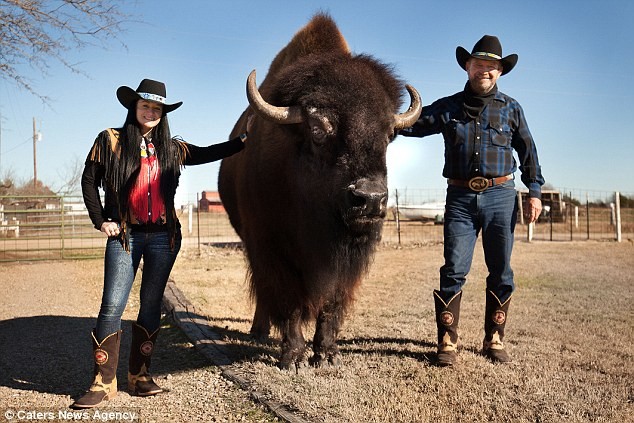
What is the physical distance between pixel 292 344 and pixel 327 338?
338 mm

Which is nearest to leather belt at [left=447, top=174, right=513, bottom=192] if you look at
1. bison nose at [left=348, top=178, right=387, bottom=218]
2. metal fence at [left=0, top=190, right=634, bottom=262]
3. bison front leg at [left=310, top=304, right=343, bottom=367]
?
bison nose at [left=348, top=178, right=387, bottom=218]

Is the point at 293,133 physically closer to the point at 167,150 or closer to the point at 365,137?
the point at 365,137

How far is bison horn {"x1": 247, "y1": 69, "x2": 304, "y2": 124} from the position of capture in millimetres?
4371

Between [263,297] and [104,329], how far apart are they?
1487 mm

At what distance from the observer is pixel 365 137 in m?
4.09

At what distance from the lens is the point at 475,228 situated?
17.0 ft

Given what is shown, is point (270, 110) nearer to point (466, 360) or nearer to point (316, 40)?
point (316, 40)

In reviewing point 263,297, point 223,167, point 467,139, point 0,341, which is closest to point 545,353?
point 467,139

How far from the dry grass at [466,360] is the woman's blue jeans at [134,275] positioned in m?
1.02

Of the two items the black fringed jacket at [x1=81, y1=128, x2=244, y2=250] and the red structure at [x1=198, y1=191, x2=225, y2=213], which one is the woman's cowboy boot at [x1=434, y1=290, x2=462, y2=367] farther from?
the red structure at [x1=198, y1=191, x2=225, y2=213]

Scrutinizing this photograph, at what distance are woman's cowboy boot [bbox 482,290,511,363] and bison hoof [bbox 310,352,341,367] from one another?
4.82 ft

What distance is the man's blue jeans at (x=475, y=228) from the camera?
5027 mm

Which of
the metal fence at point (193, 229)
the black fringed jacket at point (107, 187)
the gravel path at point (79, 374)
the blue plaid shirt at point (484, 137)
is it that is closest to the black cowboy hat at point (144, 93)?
the black fringed jacket at point (107, 187)

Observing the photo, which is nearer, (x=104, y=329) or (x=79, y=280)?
(x=104, y=329)
